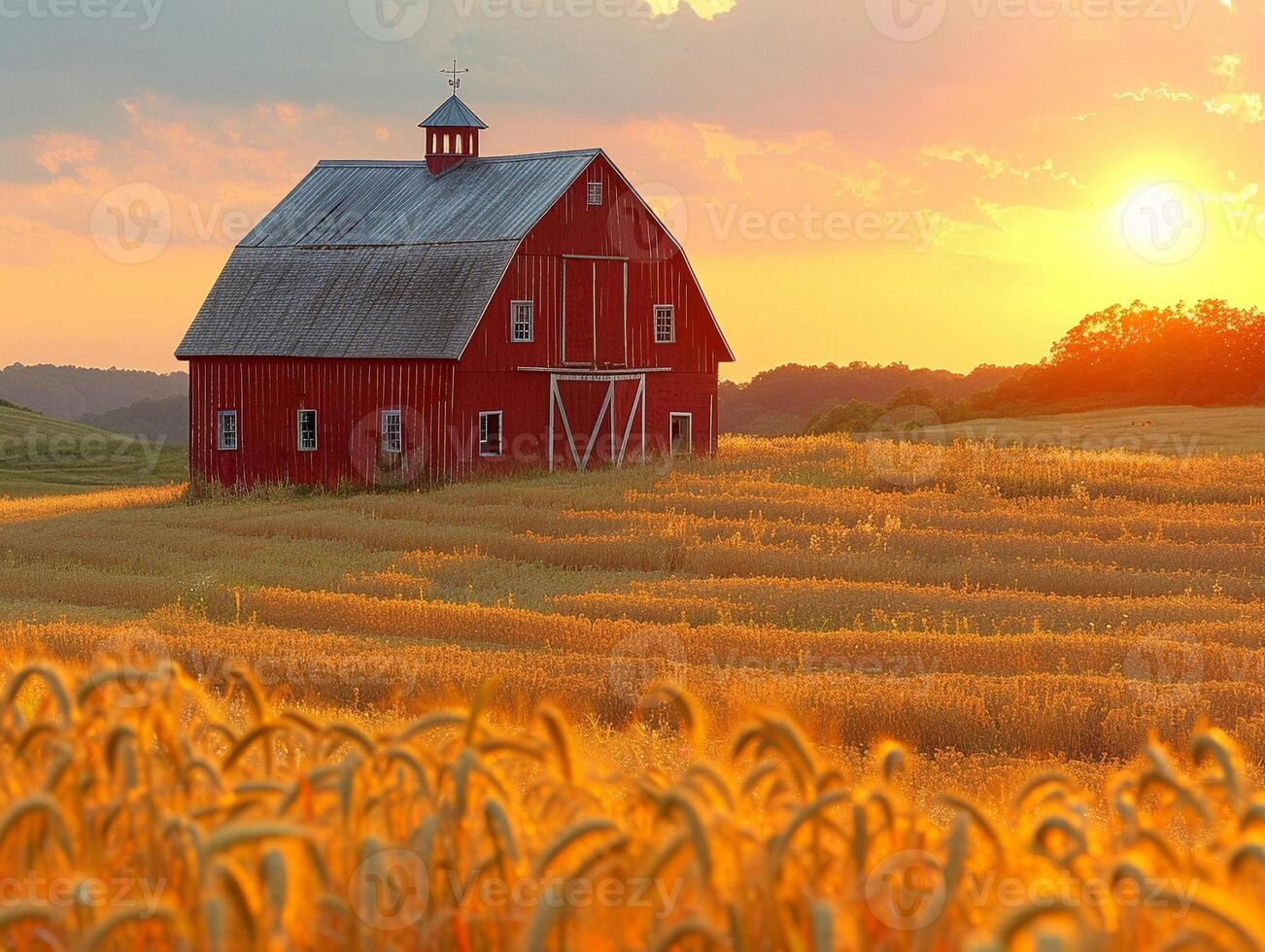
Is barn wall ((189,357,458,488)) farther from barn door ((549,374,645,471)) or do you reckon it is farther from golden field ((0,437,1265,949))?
barn door ((549,374,645,471))

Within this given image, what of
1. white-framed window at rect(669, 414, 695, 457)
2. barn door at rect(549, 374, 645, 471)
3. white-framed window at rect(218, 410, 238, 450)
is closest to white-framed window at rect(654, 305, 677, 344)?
barn door at rect(549, 374, 645, 471)

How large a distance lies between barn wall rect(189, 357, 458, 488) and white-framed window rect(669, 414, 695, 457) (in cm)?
865

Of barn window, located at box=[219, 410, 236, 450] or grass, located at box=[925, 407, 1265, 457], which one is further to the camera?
grass, located at box=[925, 407, 1265, 457]

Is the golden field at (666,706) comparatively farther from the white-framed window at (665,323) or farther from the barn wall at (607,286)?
the white-framed window at (665,323)

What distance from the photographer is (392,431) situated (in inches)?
1726

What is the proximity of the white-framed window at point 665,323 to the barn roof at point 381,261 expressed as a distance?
5.40m

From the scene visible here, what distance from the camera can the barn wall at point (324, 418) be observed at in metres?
43.0

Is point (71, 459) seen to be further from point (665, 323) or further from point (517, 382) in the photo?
point (665, 323)

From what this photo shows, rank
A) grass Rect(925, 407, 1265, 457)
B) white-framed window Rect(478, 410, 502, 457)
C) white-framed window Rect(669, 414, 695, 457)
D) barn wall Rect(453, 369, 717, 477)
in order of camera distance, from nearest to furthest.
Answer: barn wall Rect(453, 369, 717, 477) → white-framed window Rect(478, 410, 502, 457) → white-framed window Rect(669, 414, 695, 457) → grass Rect(925, 407, 1265, 457)

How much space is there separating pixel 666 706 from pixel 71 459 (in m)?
62.2

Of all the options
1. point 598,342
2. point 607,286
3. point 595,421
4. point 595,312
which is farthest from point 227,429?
point 607,286

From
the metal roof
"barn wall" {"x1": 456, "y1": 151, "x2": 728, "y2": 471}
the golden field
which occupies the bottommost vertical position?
the golden field

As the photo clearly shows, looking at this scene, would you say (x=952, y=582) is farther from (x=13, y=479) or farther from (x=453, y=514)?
(x=13, y=479)

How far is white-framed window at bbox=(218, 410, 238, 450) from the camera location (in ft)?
153
